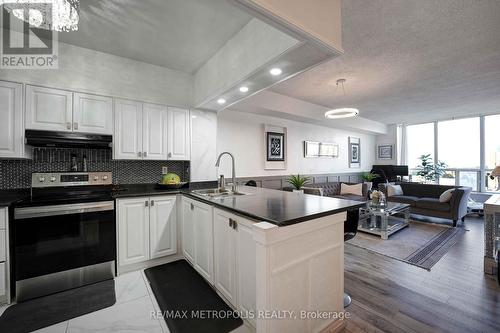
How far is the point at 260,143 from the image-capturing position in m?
4.50

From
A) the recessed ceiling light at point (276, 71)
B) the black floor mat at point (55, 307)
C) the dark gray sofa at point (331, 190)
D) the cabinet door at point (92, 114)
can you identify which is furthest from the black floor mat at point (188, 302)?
the dark gray sofa at point (331, 190)

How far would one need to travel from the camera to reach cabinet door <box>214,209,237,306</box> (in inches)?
64.6

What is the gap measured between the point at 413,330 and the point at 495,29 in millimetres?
2972

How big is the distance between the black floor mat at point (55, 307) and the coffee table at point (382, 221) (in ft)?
12.2

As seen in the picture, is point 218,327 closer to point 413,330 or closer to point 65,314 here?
point 65,314

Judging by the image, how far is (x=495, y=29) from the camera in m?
2.14

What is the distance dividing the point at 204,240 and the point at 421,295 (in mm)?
2103

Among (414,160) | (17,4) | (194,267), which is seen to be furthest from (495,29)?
(414,160)

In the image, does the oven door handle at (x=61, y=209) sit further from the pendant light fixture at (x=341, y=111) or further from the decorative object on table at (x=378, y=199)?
the decorative object on table at (x=378, y=199)

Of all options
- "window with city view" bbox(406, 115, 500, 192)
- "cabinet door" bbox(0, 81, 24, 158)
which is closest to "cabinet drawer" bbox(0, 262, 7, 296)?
"cabinet door" bbox(0, 81, 24, 158)

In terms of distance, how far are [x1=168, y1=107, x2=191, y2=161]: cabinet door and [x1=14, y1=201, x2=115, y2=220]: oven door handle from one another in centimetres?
98

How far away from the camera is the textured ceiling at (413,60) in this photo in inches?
75.1

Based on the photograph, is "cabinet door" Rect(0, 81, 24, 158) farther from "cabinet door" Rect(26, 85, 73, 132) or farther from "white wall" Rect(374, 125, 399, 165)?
"white wall" Rect(374, 125, 399, 165)

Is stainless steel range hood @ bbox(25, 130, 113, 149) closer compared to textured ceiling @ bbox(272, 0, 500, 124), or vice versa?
textured ceiling @ bbox(272, 0, 500, 124)
